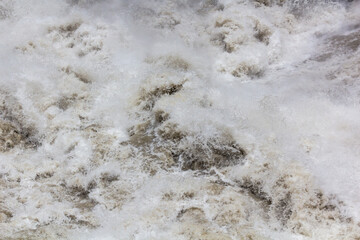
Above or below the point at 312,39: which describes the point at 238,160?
below

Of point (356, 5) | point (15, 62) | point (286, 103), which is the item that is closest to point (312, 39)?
point (356, 5)

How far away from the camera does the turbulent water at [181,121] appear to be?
2965mm

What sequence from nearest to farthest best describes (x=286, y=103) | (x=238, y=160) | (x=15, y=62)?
(x=238, y=160)
(x=286, y=103)
(x=15, y=62)

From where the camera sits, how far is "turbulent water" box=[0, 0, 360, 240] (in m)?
2.96

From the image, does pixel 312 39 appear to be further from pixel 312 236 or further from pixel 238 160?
pixel 312 236

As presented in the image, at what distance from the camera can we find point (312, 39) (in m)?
5.64

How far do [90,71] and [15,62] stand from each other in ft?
3.55

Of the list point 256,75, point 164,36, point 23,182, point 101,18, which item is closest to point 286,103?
point 256,75

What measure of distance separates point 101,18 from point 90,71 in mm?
1673

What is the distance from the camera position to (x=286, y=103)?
4.25m

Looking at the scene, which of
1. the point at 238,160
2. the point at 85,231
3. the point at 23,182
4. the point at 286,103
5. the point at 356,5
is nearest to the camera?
the point at 85,231

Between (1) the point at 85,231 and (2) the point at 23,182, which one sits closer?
(1) the point at 85,231

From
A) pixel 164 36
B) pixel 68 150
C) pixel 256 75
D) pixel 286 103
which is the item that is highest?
pixel 164 36

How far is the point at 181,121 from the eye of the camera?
393 centimetres
